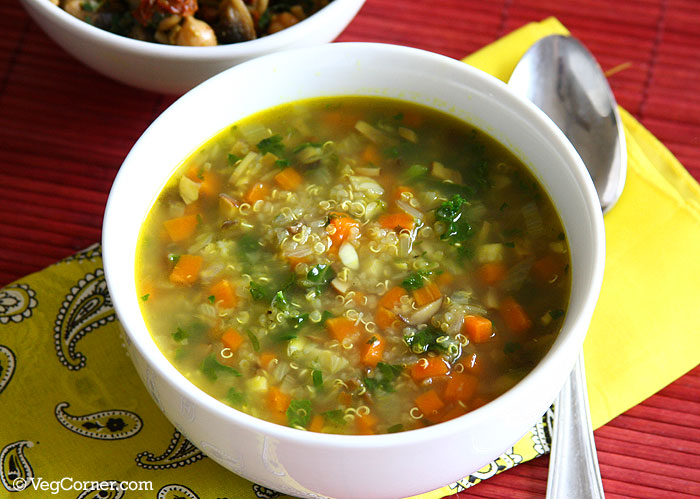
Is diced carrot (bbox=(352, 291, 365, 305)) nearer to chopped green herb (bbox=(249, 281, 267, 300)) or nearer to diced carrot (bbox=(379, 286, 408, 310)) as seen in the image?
diced carrot (bbox=(379, 286, 408, 310))

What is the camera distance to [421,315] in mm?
2020

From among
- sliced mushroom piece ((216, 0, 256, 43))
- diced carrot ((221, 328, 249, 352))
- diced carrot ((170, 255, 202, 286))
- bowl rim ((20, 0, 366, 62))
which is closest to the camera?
diced carrot ((221, 328, 249, 352))

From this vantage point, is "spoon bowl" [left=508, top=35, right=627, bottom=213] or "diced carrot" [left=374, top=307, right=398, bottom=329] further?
"spoon bowl" [left=508, top=35, right=627, bottom=213]

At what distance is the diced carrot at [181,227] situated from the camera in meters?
2.19

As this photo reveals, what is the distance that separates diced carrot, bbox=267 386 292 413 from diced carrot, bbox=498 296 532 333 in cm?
55

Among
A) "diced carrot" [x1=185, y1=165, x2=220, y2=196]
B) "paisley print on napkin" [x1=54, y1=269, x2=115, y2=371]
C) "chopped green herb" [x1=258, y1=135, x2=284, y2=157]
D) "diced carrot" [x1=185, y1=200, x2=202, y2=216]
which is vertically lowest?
"paisley print on napkin" [x1=54, y1=269, x2=115, y2=371]

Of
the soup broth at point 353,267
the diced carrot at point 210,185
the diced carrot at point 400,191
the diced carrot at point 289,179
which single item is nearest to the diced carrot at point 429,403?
the soup broth at point 353,267

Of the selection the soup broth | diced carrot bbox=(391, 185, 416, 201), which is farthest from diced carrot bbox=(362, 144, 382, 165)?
diced carrot bbox=(391, 185, 416, 201)

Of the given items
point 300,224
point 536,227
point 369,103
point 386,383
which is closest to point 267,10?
point 369,103

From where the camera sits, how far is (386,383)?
1915 millimetres

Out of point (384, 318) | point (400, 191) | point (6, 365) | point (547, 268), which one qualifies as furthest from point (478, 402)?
point (6, 365)

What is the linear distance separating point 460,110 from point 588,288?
0.72 m

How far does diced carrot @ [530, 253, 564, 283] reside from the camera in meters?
2.07

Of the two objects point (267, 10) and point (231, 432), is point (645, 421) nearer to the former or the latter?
point (231, 432)
